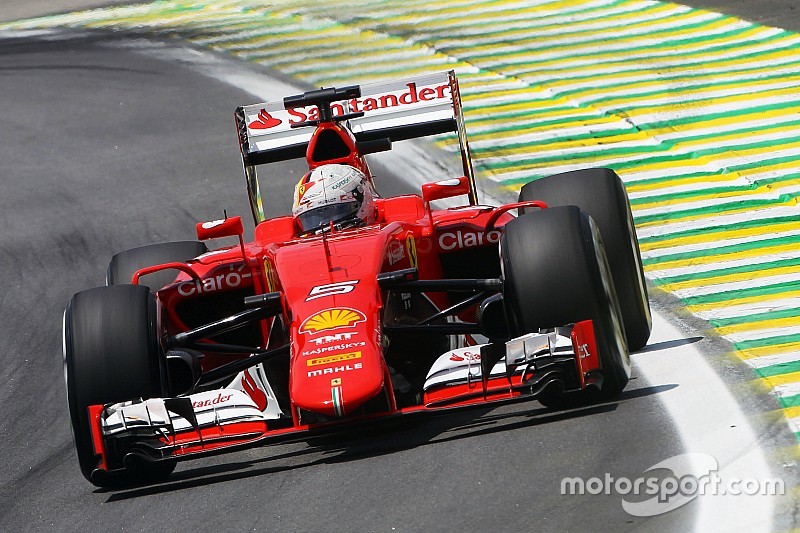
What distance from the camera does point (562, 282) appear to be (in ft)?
25.6

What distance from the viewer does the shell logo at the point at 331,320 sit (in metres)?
7.71

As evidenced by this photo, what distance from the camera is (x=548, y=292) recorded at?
7.84 meters

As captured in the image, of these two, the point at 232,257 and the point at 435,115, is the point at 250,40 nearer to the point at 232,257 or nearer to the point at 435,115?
the point at 435,115

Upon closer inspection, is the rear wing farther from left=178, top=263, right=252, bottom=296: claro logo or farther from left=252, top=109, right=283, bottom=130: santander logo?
left=178, top=263, right=252, bottom=296: claro logo

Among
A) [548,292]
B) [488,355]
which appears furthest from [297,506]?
[548,292]

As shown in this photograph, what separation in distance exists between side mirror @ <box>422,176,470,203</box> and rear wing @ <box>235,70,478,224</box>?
1.60m

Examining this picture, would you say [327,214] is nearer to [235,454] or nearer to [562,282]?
[235,454]

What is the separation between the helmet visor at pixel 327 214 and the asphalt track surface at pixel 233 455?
1604 mm

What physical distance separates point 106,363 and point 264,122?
357 cm

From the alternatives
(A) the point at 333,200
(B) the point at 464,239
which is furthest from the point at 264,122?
(B) the point at 464,239

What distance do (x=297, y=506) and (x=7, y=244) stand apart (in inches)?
334

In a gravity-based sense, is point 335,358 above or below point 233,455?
above

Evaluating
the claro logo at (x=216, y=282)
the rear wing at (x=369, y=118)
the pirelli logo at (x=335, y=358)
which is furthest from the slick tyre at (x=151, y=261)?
the pirelli logo at (x=335, y=358)

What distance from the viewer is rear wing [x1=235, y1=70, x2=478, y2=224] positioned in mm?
10867
